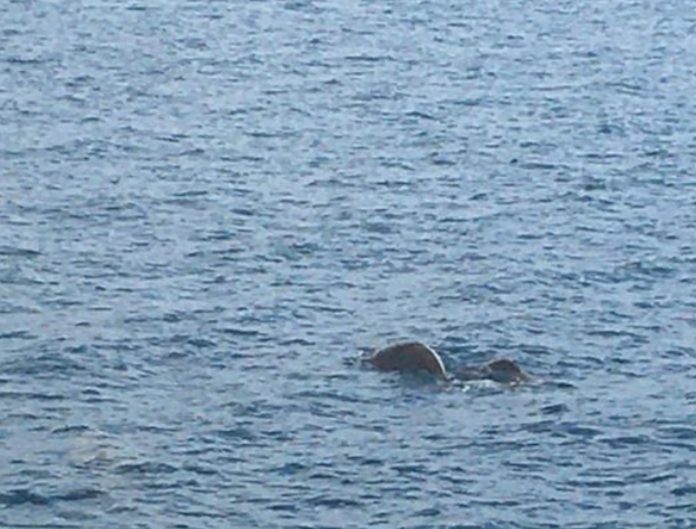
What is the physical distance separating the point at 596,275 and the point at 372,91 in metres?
16.3

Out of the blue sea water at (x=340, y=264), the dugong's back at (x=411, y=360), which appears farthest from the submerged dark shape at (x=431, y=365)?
the blue sea water at (x=340, y=264)

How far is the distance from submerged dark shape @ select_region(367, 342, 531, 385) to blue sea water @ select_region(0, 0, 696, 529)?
0.51m

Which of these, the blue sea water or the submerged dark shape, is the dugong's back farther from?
the blue sea water

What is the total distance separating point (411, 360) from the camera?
42.6 m

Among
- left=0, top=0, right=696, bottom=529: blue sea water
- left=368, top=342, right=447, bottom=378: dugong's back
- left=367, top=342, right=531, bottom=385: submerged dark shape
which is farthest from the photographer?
left=368, top=342, right=447, bottom=378: dugong's back

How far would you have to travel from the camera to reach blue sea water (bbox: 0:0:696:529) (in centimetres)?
3781

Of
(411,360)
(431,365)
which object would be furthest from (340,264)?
(431,365)

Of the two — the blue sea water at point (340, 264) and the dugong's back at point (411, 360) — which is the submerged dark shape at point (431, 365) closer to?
the dugong's back at point (411, 360)

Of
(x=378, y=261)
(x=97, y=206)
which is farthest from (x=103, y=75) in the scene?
(x=378, y=261)

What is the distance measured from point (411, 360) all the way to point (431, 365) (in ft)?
1.32

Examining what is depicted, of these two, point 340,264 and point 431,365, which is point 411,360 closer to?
point 431,365

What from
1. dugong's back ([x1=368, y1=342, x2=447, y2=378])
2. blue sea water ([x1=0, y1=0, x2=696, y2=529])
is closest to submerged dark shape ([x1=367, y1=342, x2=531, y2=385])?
dugong's back ([x1=368, y1=342, x2=447, y2=378])

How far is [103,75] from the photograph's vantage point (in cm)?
6300

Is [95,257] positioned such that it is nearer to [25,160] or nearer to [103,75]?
[25,160]
